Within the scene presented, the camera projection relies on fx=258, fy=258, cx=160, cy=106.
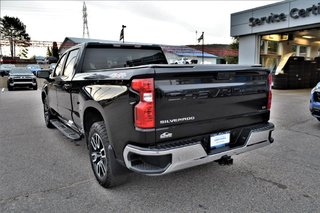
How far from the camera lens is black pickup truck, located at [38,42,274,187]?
2535 millimetres

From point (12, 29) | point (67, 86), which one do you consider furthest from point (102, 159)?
point (12, 29)

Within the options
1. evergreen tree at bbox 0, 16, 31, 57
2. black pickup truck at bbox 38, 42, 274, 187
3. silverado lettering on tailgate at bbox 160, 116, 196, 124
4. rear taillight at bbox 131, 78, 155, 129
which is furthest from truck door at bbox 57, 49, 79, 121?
evergreen tree at bbox 0, 16, 31, 57

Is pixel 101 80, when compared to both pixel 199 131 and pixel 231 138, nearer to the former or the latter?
pixel 199 131

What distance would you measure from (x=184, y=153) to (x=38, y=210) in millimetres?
1710

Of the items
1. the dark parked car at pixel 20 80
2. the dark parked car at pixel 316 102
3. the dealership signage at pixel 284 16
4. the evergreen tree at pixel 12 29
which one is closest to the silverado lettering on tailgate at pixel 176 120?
the dark parked car at pixel 316 102

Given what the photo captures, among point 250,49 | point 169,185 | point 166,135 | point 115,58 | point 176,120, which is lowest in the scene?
point 169,185

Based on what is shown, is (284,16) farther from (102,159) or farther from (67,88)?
(102,159)

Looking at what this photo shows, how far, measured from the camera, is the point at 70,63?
15.3 ft

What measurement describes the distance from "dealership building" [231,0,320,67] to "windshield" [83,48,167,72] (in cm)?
1167

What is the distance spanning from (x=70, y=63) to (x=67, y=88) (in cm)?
51

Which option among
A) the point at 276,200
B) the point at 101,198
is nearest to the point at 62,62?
the point at 101,198

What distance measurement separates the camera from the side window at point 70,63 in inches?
176

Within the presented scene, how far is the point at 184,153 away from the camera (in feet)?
8.54

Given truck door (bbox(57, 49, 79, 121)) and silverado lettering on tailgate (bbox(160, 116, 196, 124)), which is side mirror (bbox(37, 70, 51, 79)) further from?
silverado lettering on tailgate (bbox(160, 116, 196, 124))
